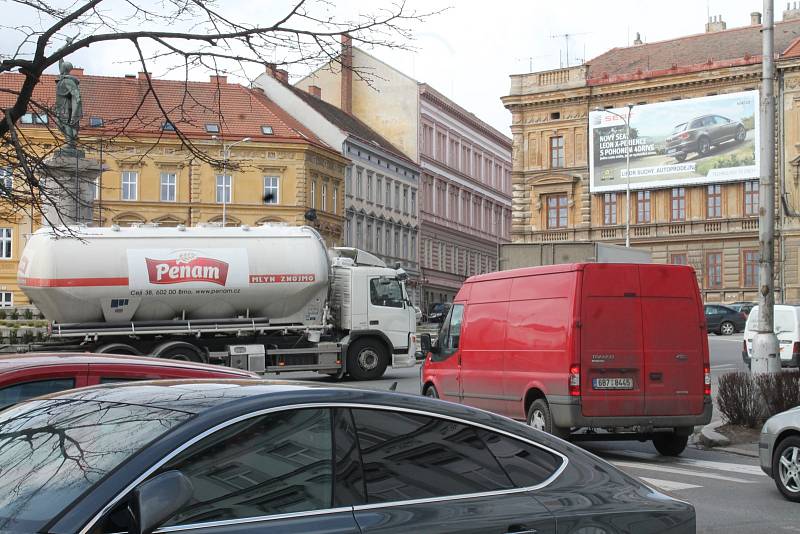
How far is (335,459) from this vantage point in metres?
4.14

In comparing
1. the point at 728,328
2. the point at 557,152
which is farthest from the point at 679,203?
the point at 728,328

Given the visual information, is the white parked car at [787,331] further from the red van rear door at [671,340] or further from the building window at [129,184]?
the building window at [129,184]

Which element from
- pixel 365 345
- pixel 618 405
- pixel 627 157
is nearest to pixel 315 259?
pixel 365 345

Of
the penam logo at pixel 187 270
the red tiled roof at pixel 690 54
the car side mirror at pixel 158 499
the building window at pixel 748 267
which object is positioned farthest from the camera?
the red tiled roof at pixel 690 54

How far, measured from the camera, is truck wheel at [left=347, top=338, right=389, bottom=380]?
29.6 m

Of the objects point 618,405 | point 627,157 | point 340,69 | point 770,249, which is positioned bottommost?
point 618,405

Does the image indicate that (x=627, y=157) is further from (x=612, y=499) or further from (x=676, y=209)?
(x=612, y=499)

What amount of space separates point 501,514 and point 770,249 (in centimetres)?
1493

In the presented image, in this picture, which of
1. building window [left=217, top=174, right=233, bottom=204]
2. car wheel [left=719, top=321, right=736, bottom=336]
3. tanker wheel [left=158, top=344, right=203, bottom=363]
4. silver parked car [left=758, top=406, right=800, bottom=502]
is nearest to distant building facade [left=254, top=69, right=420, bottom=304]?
building window [left=217, top=174, right=233, bottom=204]

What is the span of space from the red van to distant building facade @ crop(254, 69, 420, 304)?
56.5 m

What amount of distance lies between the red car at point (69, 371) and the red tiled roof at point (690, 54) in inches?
2696

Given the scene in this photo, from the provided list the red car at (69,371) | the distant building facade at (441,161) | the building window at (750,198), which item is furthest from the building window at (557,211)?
the red car at (69,371)

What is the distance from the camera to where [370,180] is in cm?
7988

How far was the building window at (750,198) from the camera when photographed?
2788 inches
